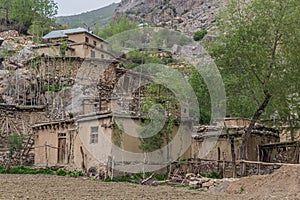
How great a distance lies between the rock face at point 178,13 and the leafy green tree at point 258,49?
72845 mm

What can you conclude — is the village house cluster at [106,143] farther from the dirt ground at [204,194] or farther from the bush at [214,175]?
the dirt ground at [204,194]

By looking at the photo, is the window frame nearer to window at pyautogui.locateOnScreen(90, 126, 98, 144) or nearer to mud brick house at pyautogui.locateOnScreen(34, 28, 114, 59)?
window at pyautogui.locateOnScreen(90, 126, 98, 144)

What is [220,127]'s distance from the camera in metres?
28.0

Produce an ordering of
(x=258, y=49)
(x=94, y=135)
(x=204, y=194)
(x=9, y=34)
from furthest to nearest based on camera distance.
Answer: (x=9, y=34), (x=94, y=135), (x=258, y=49), (x=204, y=194)

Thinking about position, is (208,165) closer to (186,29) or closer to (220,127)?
(220,127)

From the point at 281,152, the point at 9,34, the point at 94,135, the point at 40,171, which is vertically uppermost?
the point at 9,34

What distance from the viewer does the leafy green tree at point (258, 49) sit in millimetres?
22781

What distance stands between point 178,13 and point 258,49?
95.6 m

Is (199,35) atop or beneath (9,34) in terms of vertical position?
atop

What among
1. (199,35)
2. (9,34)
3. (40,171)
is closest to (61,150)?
(40,171)

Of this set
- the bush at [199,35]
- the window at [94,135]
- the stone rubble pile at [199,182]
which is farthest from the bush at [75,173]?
the bush at [199,35]

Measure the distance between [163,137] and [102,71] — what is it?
19.8 meters

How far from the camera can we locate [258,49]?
2331 centimetres

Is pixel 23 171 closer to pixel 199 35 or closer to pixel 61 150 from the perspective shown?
pixel 61 150
